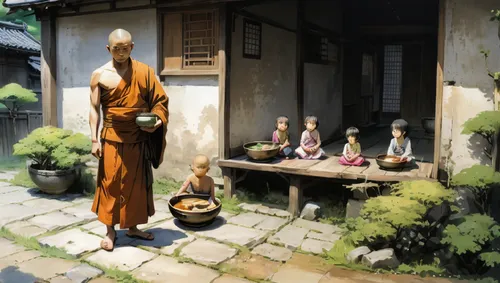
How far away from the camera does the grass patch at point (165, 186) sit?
9.39 meters

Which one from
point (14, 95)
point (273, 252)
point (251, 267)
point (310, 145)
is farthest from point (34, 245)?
point (14, 95)

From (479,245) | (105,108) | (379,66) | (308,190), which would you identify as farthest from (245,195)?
(379,66)

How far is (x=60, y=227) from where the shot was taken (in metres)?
6.98

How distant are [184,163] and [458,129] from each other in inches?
→ 216

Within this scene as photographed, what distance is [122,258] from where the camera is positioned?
5.74 m

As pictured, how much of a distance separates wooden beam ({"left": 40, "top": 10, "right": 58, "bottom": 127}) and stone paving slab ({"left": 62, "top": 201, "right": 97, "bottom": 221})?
3.77 metres

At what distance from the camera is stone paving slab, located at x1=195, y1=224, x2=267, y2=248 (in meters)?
6.54

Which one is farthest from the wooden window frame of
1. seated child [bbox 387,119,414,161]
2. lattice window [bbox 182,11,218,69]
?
seated child [bbox 387,119,414,161]

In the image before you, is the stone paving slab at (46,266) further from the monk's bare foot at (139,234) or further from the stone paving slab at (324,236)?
the stone paving slab at (324,236)

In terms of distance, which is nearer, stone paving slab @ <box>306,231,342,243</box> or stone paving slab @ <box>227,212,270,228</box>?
stone paving slab @ <box>306,231,342,243</box>

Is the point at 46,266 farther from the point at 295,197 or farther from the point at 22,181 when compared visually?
the point at 22,181

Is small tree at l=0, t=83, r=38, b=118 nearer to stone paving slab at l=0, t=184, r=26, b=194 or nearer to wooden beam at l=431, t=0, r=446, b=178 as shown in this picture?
stone paving slab at l=0, t=184, r=26, b=194

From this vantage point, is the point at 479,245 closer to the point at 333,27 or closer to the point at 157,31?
the point at 157,31

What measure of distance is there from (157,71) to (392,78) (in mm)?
12666
